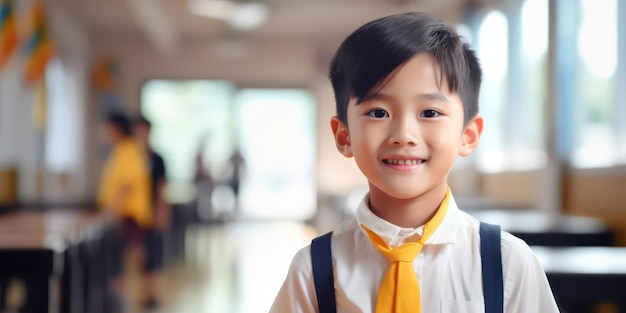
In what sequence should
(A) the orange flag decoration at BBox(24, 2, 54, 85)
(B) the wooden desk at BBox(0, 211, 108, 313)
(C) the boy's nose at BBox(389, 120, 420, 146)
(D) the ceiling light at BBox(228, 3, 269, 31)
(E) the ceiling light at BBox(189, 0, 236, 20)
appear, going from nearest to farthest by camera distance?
1. (C) the boy's nose at BBox(389, 120, 420, 146)
2. (B) the wooden desk at BBox(0, 211, 108, 313)
3. (A) the orange flag decoration at BBox(24, 2, 54, 85)
4. (D) the ceiling light at BBox(228, 3, 269, 31)
5. (E) the ceiling light at BBox(189, 0, 236, 20)

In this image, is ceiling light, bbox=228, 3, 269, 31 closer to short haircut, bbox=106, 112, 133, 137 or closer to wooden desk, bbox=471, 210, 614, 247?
short haircut, bbox=106, 112, 133, 137

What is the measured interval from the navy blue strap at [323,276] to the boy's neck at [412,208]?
8cm

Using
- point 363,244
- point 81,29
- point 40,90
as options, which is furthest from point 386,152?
point 81,29

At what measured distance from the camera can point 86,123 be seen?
13.0 meters

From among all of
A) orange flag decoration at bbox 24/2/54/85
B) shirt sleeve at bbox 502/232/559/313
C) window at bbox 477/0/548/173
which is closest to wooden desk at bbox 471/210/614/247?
window at bbox 477/0/548/173

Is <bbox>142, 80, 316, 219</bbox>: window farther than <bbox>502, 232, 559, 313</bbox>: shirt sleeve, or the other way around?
<bbox>142, 80, 316, 219</bbox>: window

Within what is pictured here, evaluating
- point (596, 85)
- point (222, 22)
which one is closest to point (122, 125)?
point (596, 85)

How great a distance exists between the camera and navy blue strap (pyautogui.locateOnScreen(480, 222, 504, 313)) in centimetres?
79

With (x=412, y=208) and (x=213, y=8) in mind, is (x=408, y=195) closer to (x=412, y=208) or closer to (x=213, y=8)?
(x=412, y=208)

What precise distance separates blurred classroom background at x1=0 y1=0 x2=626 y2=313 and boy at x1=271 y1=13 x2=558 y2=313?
0.29 feet

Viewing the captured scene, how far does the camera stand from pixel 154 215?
5.79 m

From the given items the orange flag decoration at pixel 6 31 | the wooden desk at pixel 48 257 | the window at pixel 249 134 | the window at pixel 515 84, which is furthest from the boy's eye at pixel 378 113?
the window at pixel 249 134

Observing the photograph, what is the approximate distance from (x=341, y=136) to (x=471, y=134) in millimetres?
136

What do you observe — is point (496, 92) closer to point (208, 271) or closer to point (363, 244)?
point (208, 271)
